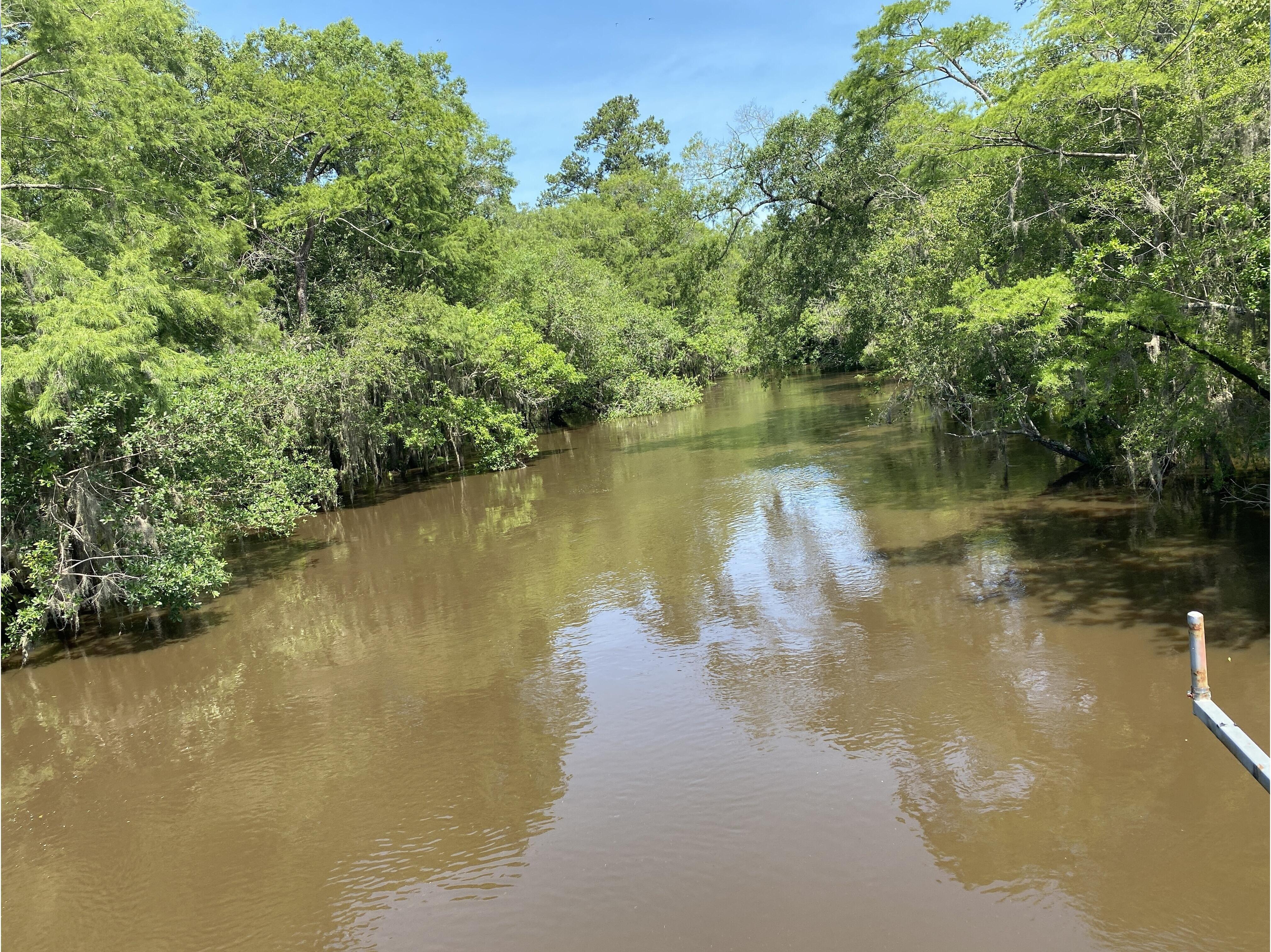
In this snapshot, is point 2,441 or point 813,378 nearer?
point 2,441

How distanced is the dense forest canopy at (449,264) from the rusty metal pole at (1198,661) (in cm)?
507

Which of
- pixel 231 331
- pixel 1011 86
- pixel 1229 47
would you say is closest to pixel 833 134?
pixel 1011 86

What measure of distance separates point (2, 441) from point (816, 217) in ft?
62.8

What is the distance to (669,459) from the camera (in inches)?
1007

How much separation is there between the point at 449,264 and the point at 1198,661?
25.0 meters

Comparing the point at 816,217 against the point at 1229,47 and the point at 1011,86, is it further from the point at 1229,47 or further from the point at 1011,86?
the point at 1229,47

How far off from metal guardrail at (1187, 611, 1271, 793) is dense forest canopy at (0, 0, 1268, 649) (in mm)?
5096

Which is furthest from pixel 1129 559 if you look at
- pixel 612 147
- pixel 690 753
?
pixel 612 147

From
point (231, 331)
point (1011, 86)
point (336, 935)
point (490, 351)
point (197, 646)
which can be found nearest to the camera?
point (336, 935)

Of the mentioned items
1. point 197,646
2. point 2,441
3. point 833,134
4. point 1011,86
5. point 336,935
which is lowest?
point 336,935

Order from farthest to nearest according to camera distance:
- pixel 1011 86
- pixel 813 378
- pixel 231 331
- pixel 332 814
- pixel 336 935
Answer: pixel 813 378, pixel 231 331, pixel 1011 86, pixel 332 814, pixel 336 935

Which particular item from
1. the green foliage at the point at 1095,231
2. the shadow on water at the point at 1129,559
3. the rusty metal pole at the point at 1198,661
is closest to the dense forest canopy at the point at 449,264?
the green foliage at the point at 1095,231

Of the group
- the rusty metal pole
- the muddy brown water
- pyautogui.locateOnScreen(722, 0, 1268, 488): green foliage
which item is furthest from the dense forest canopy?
the rusty metal pole

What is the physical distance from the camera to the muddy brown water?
5777 millimetres
